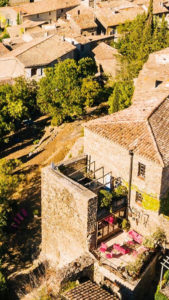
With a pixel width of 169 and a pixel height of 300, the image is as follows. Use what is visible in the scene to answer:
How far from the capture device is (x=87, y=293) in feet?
98.4

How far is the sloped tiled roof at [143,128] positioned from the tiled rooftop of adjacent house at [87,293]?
35.2 feet

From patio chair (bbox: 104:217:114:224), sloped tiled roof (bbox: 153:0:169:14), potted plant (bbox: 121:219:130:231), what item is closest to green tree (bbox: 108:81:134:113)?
potted plant (bbox: 121:219:130:231)

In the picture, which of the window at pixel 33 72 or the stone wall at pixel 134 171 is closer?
the stone wall at pixel 134 171

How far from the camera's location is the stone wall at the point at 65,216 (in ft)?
107

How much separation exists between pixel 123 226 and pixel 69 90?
32258 millimetres

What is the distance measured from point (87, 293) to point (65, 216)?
23.3 feet

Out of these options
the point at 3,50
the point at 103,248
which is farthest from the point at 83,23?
the point at 103,248

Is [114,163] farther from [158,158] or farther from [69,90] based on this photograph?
[69,90]

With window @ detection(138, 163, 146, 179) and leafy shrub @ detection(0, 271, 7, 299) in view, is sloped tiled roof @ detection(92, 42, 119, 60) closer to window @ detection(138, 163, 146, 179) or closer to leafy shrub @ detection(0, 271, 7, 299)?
window @ detection(138, 163, 146, 179)

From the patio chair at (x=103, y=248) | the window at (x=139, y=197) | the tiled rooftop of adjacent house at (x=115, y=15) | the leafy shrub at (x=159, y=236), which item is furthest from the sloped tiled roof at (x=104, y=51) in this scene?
the patio chair at (x=103, y=248)

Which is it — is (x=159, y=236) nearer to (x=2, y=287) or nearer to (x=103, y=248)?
(x=103, y=248)

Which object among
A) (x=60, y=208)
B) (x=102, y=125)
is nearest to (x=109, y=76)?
(x=102, y=125)

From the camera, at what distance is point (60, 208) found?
1378 inches

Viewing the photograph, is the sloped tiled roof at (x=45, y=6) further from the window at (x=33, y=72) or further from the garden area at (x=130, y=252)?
the garden area at (x=130, y=252)
